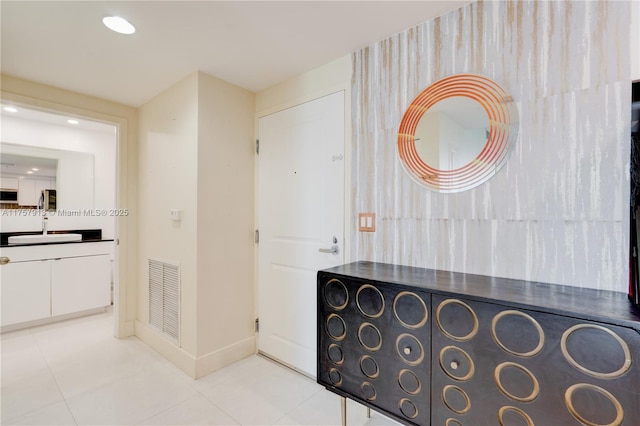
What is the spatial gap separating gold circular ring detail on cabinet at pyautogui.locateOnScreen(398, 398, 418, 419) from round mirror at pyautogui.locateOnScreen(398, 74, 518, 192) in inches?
42.0

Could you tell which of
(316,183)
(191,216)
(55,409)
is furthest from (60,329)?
(316,183)

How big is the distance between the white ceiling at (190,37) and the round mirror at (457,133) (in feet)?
1.51

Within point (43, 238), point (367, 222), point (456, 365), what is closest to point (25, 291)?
point (43, 238)

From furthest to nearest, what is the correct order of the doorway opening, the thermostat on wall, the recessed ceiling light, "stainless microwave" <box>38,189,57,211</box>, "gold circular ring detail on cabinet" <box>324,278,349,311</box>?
"stainless microwave" <box>38,189,57,211</box>
the doorway opening
the thermostat on wall
the recessed ceiling light
"gold circular ring detail on cabinet" <box>324,278,349,311</box>

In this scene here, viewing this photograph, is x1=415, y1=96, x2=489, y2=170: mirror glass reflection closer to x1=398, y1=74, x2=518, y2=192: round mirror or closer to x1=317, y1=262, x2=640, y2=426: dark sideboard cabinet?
x1=398, y1=74, x2=518, y2=192: round mirror

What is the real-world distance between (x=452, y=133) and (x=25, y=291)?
14.5 ft

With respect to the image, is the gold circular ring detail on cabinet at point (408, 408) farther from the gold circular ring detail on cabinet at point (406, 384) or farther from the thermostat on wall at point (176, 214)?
the thermostat on wall at point (176, 214)

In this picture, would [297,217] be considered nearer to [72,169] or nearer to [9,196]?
[72,169]

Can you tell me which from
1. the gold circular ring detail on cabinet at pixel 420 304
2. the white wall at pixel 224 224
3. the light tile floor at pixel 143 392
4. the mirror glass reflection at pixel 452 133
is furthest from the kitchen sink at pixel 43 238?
the mirror glass reflection at pixel 452 133

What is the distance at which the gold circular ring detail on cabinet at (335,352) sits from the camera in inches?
60.2

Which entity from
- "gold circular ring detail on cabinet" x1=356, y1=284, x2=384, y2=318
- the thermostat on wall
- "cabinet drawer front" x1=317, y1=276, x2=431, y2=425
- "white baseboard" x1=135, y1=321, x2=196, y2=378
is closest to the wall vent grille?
"white baseboard" x1=135, y1=321, x2=196, y2=378

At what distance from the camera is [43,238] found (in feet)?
11.7

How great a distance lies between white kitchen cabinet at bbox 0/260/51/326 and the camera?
9.94ft

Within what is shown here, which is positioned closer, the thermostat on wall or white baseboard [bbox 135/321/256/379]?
white baseboard [bbox 135/321/256/379]
